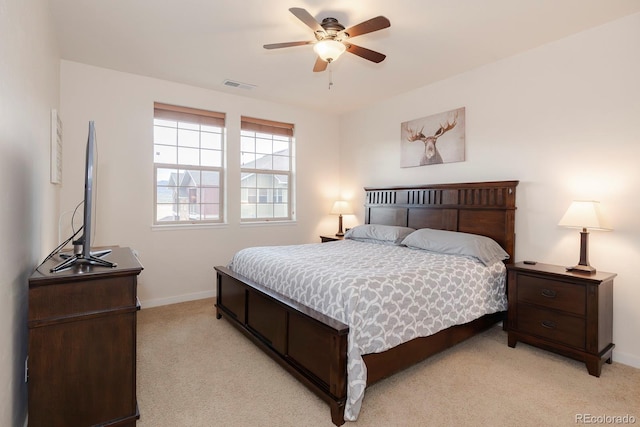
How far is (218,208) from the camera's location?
179 inches

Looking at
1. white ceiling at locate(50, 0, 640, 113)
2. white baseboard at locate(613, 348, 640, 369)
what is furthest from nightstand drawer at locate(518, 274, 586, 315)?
white ceiling at locate(50, 0, 640, 113)

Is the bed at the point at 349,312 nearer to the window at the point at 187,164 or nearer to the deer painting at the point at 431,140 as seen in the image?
the deer painting at the point at 431,140

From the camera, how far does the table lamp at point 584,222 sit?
8.44 feet

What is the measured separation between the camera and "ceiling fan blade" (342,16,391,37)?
2.22 m

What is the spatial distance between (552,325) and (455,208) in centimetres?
148

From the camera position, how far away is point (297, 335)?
7.49ft

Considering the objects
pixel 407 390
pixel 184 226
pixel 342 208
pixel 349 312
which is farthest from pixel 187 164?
pixel 407 390

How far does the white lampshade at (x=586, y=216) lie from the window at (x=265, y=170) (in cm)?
351

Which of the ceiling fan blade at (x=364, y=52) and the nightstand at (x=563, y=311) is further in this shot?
the ceiling fan blade at (x=364, y=52)

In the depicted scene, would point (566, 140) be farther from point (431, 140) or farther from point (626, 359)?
point (626, 359)

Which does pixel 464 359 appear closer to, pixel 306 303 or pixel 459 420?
pixel 459 420

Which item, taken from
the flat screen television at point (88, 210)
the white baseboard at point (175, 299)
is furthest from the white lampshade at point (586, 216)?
the white baseboard at point (175, 299)

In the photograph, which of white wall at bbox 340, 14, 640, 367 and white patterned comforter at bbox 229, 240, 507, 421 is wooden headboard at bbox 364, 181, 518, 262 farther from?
white patterned comforter at bbox 229, 240, 507, 421

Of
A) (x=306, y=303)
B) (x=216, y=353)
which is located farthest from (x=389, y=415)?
(x=216, y=353)
